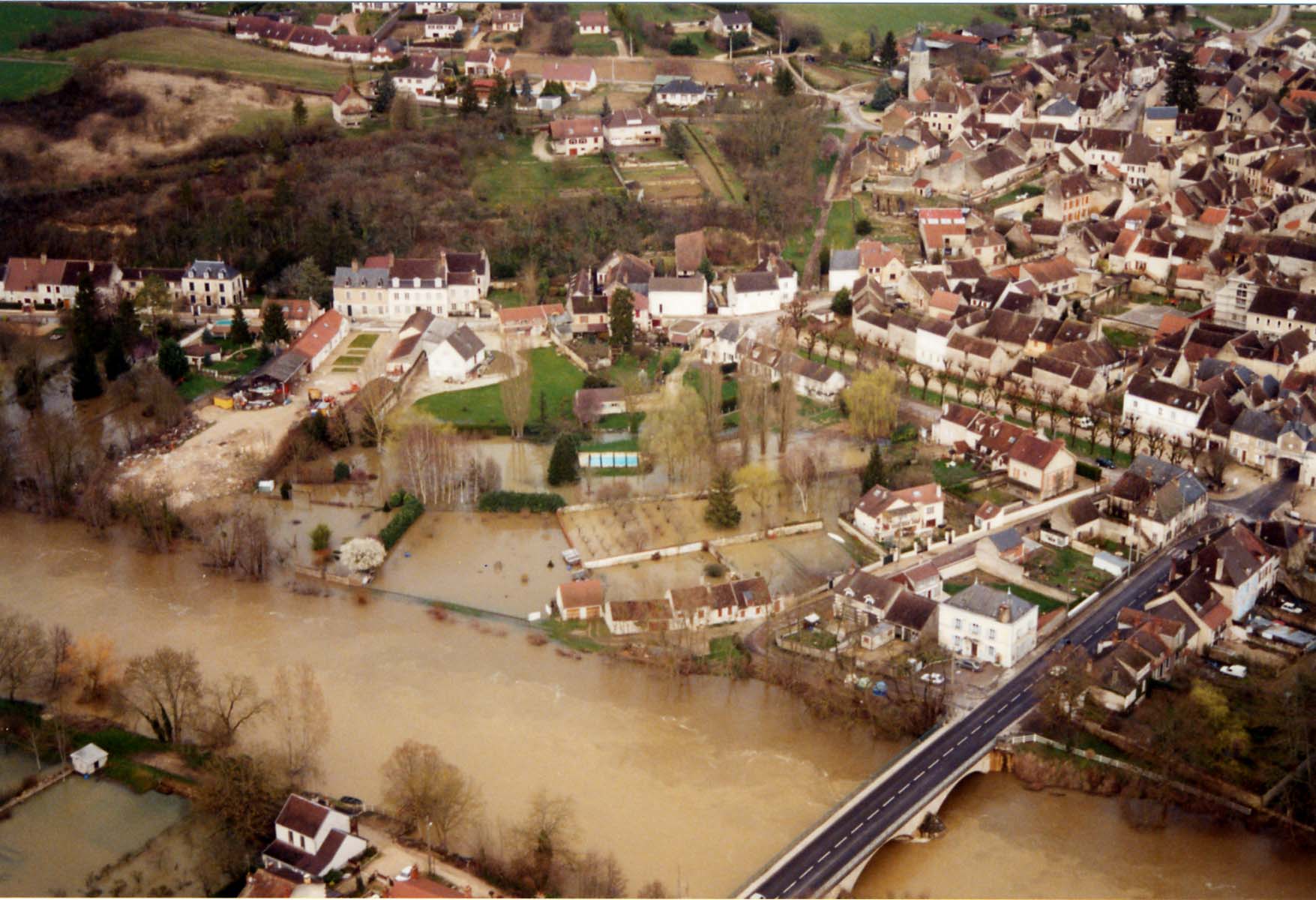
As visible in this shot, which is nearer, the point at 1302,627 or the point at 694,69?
the point at 1302,627

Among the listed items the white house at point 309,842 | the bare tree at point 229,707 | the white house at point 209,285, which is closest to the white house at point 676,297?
the white house at point 209,285

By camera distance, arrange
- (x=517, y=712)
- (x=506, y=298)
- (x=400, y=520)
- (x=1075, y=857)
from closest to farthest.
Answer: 1. (x=1075, y=857)
2. (x=517, y=712)
3. (x=400, y=520)
4. (x=506, y=298)

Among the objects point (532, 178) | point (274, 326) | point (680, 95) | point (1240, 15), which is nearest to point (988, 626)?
point (274, 326)

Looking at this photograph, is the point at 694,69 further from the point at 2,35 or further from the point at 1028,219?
the point at 2,35

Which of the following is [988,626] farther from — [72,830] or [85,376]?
[85,376]

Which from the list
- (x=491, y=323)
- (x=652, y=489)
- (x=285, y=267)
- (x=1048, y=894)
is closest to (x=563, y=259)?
(x=491, y=323)

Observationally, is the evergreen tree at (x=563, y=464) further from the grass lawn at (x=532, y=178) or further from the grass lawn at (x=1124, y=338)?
the grass lawn at (x=532, y=178)
